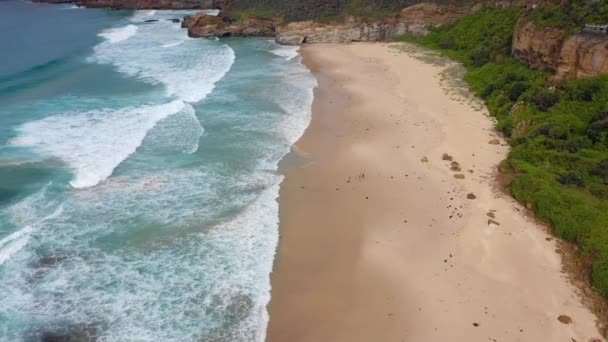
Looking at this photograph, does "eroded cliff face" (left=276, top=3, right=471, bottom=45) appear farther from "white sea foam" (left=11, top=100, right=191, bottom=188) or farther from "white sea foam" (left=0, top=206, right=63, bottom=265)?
"white sea foam" (left=0, top=206, right=63, bottom=265)

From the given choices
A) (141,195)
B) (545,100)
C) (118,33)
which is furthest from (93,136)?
(118,33)

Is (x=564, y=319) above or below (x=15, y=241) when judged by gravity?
above

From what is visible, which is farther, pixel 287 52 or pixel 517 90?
pixel 287 52

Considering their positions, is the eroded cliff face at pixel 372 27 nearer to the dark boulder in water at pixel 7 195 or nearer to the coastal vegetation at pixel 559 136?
the coastal vegetation at pixel 559 136

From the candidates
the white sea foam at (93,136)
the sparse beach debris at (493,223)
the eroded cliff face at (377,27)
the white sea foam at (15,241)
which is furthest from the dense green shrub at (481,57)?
the white sea foam at (15,241)

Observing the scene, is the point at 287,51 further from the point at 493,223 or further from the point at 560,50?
the point at 493,223

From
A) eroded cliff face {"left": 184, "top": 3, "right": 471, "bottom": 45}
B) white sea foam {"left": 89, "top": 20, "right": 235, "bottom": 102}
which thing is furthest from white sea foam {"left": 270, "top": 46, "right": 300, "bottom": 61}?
white sea foam {"left": 89, "top": 20, "right": 235, "bottom": 102}
